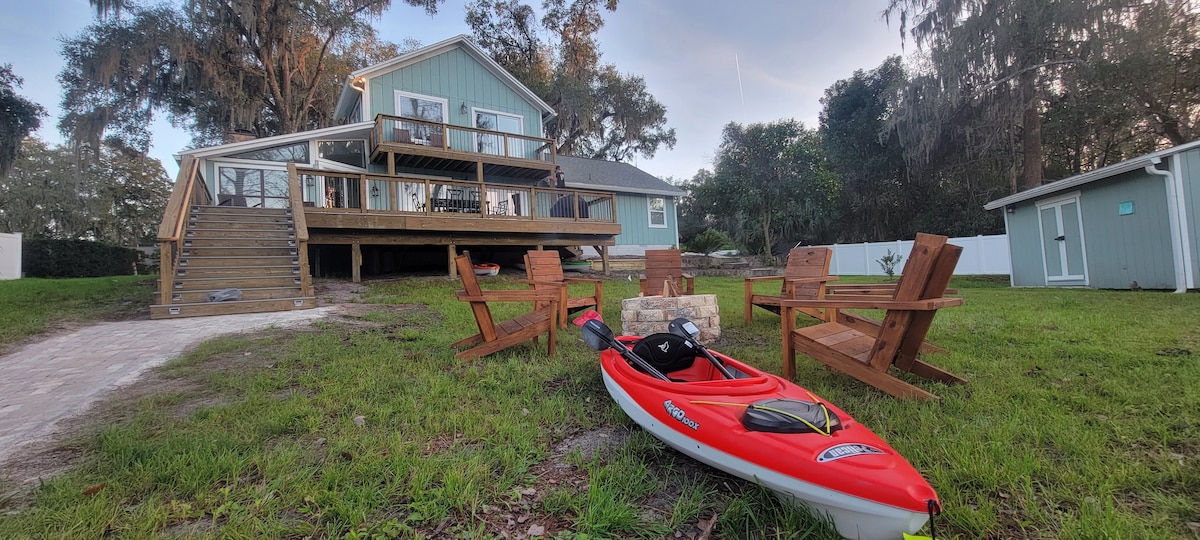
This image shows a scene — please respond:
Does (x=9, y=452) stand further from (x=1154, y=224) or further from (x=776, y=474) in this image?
(x=1154, y=224)

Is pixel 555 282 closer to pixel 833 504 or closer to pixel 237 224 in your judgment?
pixel 833 504

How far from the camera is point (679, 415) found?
6.05ft

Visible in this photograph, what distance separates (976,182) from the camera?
18766mm

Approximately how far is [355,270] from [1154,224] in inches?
573

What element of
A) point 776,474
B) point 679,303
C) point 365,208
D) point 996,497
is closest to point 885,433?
point 996,497

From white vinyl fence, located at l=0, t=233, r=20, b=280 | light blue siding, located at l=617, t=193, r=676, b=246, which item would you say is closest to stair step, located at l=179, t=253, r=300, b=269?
light blue siding, located at l=617, t=193, r=676, b=246

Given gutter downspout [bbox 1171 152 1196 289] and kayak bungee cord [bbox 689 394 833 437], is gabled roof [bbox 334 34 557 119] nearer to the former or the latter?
kayak bungee cord [bbox 689 394 833 437]

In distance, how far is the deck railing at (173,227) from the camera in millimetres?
6375

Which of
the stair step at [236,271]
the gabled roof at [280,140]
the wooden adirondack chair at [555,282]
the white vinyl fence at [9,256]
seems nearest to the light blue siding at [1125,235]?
the wooden adirondack chair at [555,282]

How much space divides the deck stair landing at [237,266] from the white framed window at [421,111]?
441cm

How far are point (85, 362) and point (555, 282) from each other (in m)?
4.15

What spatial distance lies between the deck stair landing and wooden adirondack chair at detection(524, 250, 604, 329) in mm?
3881

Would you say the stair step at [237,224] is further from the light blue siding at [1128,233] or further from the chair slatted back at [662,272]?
the light blue siding at [1128,233]

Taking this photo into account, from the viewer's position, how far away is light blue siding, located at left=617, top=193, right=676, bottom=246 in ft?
55.9
